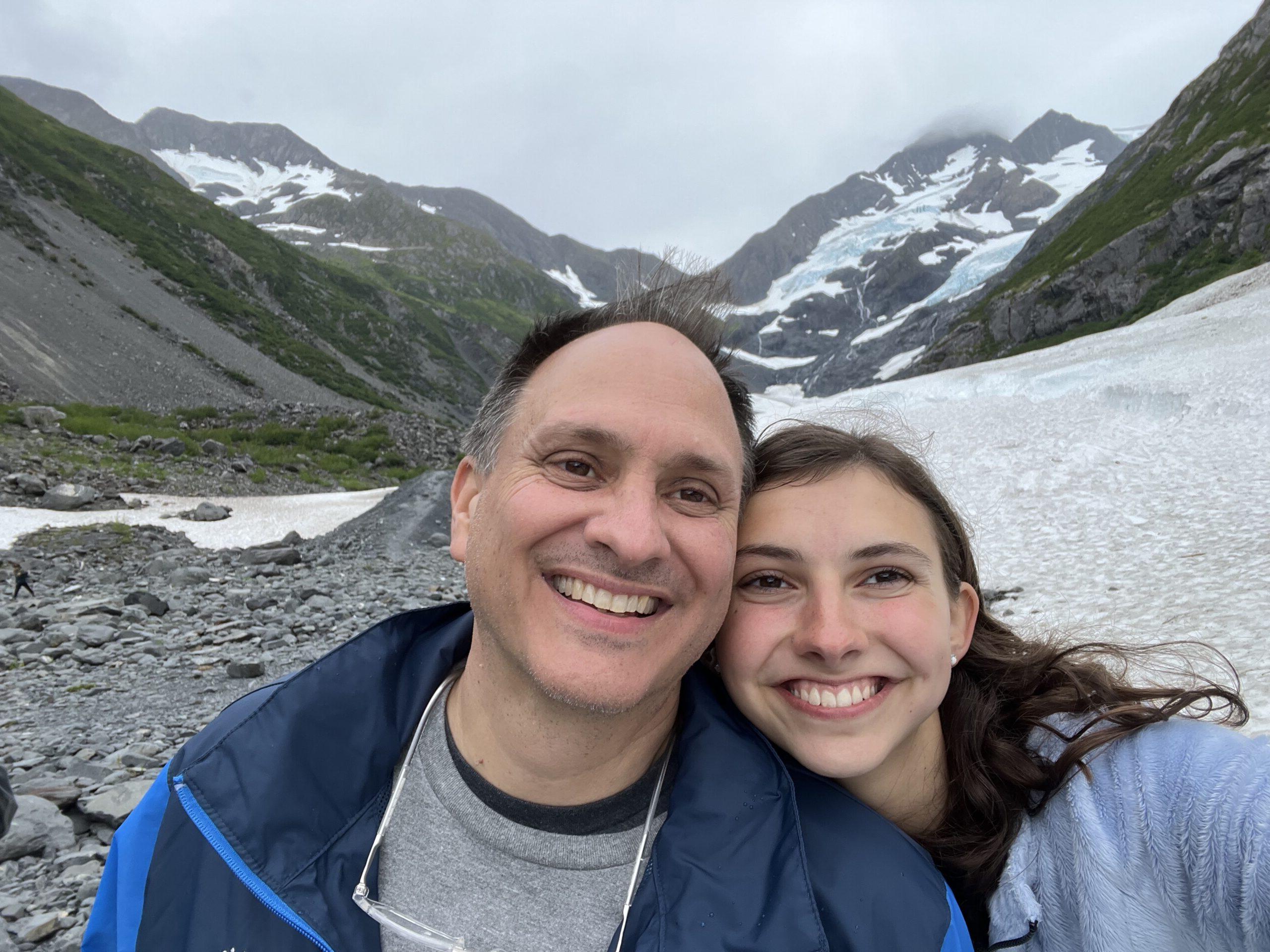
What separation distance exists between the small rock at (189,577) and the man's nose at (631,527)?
13.0 meters

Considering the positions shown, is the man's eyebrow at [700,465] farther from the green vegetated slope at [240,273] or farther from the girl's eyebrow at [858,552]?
the green vegetated slope at [240,273]

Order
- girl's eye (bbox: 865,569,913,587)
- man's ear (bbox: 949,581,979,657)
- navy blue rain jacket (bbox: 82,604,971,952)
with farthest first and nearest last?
man's ear (bbox: 949,581,979,657) < girl's eye (bbox: 865,569,913,587) < navy blue rain jacket (bbox: 82,604,971,952)

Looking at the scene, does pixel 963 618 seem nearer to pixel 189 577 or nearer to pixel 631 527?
pixel 631 527

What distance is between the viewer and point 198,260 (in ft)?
246

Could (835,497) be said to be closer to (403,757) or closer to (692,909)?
(692,909)

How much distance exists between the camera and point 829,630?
93.4 inches

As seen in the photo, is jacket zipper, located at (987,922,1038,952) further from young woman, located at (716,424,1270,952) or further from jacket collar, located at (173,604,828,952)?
jacket collar, located at (173,604,828,952)

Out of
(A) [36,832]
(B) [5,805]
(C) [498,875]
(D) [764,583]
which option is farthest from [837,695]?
(A) [36,832]

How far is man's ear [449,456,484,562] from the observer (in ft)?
Answer: 9.26

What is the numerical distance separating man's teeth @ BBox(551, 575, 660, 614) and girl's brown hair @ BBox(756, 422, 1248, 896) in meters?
0.82

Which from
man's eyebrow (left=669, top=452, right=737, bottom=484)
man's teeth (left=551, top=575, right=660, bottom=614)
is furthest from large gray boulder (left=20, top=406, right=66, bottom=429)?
man's eyebrow (left=669, top=452, right=737, bottom=484)

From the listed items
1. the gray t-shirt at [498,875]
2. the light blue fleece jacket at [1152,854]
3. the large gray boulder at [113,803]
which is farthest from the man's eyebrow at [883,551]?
the large gray boulder at [113,803]

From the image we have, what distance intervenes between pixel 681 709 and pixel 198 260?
294 feet

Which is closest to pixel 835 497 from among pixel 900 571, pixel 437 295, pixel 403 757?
pixel 900 571
